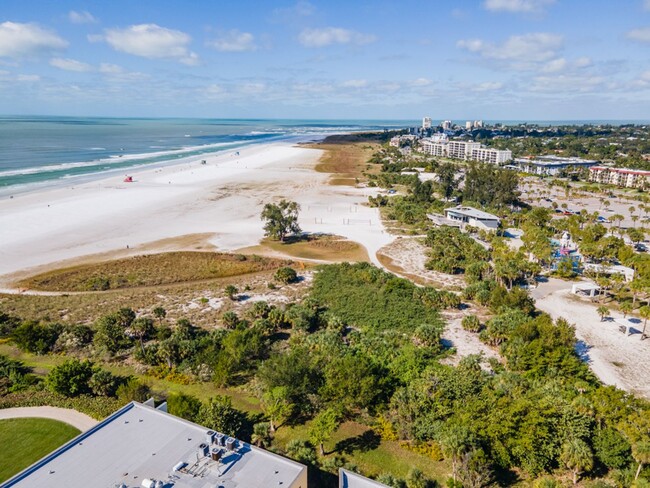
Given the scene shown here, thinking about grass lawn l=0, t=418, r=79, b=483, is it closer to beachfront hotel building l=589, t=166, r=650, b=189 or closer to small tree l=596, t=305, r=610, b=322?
small tree l=596, t=305, r=610, b=322

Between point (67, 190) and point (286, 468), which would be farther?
point (67, 190)

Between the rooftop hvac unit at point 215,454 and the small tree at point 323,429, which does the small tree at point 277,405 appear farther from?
the rooftop hvac unit at point 215,454

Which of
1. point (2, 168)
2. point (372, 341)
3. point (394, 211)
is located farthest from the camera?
point (2, 168)

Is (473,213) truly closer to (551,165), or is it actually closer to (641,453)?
(641,453)

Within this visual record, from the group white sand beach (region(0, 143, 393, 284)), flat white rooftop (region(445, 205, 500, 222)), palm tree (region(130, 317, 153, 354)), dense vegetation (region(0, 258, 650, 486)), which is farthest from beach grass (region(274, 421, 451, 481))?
flat white rooftop (region(445, 205, 500, 222))

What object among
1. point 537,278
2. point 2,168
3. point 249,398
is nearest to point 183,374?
point 249,398

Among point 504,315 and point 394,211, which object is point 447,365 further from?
point 394,211

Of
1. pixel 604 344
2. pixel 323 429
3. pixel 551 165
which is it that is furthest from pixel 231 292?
pixel 551 165
